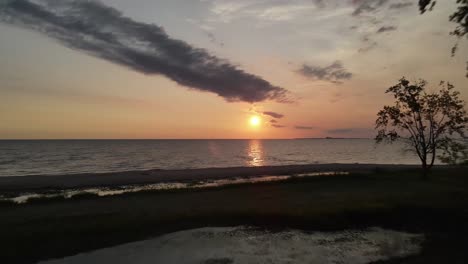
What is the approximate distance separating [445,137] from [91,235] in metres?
40.2

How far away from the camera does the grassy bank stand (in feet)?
50.1

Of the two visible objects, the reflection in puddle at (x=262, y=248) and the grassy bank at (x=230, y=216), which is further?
the grassy bank at (x=230, y=216)

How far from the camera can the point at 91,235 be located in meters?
16.8

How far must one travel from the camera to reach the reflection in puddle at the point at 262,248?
13.4 m

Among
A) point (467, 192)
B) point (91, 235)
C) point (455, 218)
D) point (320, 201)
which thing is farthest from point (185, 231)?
point (467, 192)

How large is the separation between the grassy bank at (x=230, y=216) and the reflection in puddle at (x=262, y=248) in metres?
1.05

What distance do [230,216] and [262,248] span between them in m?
5.92

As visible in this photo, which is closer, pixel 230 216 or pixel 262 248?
pixel 262 248

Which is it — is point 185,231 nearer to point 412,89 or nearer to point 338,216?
point 338,216

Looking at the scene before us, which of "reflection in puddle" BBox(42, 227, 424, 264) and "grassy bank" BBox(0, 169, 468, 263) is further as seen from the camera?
"grassy bank" BBox(0, 169, 468, 263)

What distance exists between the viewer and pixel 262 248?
14.5 meters

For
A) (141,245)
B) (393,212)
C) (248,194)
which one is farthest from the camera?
(248,194)

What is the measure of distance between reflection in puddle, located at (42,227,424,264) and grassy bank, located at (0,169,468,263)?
1.05 metres

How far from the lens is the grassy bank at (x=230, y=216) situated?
15275mm
